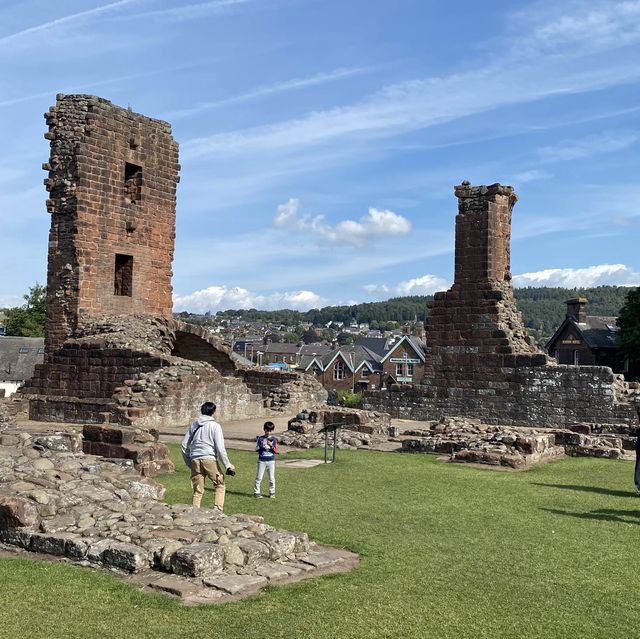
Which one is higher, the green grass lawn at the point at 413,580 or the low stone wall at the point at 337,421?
the low stone wall at the point at 337,421

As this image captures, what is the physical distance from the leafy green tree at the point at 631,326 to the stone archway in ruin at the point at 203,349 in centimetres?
2934

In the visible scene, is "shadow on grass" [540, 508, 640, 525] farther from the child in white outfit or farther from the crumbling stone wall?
the crumbling stone wall

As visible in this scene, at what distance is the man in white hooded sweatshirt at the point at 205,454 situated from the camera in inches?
372

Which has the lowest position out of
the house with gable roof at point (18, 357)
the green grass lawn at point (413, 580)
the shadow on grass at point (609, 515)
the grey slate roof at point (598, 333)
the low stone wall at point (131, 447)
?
the green grass lawn at point (413, 580)

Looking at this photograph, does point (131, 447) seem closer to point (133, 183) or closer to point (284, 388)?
point (284, 388)

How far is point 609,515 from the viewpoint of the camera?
991cm

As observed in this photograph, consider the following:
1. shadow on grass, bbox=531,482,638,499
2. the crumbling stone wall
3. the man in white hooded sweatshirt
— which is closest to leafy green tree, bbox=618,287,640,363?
the crumbling stone wall

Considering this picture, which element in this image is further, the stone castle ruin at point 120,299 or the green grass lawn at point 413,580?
the stone castle ruin at point 120,299

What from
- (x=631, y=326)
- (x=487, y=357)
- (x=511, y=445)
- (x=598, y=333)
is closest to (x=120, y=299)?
(x=487, y=357)

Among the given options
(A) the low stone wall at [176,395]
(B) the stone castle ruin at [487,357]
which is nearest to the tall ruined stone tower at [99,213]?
(A) the low stone wall at [176,395]

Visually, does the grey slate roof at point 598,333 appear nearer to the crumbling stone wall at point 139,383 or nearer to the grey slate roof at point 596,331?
the grey slate roof at point 596,331

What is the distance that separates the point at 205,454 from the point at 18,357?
4949cm

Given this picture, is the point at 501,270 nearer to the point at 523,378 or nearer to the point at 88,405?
the point at 523,378

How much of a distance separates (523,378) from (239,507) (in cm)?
1335
